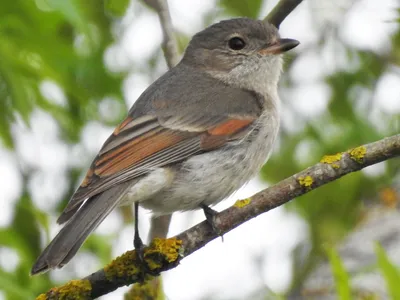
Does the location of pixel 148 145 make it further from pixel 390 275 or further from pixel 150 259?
pixel 390 275

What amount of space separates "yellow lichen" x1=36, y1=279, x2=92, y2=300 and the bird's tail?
13cm

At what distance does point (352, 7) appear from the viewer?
698 centimetres

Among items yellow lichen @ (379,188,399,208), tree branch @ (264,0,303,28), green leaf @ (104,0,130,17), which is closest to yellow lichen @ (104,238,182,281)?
green leaf @ (104,0,130,17)

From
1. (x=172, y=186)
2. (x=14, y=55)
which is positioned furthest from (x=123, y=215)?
(x=14, y=55)

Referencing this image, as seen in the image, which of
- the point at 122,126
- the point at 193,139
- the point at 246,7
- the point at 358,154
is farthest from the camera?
the point at 246,7

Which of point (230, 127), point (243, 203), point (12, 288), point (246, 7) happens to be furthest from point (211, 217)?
point (246, 7)

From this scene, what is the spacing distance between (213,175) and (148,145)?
0.45 m

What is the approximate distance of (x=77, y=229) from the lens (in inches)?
160

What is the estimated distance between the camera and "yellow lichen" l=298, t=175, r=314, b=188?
12.8 feet

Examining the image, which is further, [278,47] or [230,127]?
[278,47]

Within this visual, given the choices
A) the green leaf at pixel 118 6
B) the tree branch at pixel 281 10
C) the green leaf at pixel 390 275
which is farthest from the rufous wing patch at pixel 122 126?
the green leaf at pixel 390 275

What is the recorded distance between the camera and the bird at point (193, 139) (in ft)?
14.2

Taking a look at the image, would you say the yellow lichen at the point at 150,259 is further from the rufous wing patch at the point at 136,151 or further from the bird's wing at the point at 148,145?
the rufous wing patch at the point at 136,151

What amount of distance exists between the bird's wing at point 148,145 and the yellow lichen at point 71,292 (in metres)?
0.62
